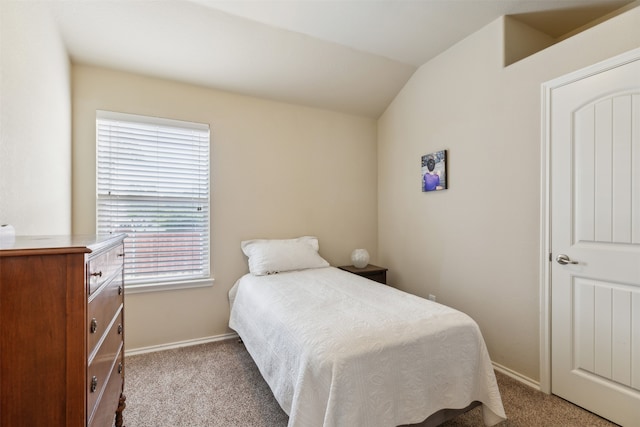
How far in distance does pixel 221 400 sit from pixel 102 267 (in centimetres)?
138

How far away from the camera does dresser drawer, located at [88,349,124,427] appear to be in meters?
1.04

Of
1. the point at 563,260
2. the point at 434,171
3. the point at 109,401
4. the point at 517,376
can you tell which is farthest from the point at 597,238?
the point at 109,401

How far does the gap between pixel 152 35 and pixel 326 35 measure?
1.41 m

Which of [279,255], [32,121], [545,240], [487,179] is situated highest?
[32,121]

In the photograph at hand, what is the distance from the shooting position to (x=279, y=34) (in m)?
2.52

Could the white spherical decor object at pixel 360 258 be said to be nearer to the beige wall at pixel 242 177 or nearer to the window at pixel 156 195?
the beige wall at pixel 242 177

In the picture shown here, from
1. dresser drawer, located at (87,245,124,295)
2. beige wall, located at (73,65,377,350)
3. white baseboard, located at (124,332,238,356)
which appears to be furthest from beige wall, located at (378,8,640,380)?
dresser drawer, located at (87,245,124,295)

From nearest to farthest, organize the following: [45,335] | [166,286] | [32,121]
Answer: [45,335] → [32,121] → [166,286]

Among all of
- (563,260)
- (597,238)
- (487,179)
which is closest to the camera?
(597,238)

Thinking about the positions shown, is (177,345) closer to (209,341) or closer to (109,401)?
(209,341)

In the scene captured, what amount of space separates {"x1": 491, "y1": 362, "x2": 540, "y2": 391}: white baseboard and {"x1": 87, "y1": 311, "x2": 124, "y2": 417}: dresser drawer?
2.60 metres

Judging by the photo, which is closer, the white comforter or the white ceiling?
the white comforter

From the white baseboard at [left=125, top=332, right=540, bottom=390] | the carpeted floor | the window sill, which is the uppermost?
the window sill

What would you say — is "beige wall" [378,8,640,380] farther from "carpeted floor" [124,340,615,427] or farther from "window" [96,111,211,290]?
"window" [96,111,211,290]
